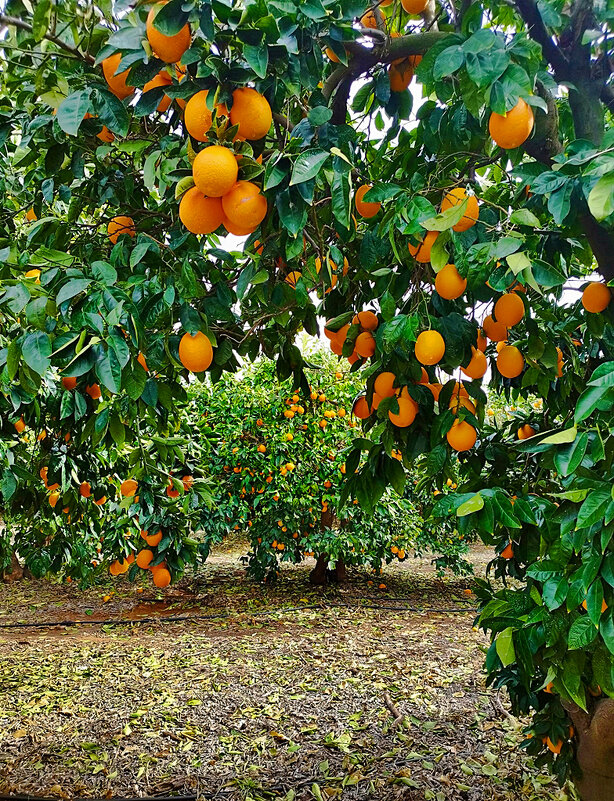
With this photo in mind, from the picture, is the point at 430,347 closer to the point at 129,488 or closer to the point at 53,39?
the point at 53,39

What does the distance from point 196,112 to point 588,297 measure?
1.05 m

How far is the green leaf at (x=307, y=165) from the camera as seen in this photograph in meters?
0.97

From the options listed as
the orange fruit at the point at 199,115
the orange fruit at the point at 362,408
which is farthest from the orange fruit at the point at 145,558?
the orange fruit at the point at 199,115

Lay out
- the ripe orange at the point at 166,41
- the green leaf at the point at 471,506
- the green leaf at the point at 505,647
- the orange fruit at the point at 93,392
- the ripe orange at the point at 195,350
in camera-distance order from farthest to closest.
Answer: the orange fruit at the point at 93,392 < the ripe orange at the point at 195,350 < the green leaf at the point at 471,506 < the green leaf at the point at 505,647 < the ripe orange at the point at 166,41

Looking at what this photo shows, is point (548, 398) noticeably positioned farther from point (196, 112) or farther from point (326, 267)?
point (196, 112)

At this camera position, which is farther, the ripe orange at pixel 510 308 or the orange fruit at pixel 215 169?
the ripe orange at pixel 510 308

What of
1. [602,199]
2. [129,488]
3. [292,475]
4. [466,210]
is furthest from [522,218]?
[292,475]

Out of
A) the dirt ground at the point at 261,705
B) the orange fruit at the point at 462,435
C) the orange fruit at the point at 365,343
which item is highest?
the orange fruit at the point at 365,343

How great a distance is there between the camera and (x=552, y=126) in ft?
4.60

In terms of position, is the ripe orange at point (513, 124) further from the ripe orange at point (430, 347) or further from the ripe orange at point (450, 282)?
the ripe orange at point (430, 347)

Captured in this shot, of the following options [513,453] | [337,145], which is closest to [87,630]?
[513,453]

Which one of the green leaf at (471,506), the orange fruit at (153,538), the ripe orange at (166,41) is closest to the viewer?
the ripe orange at (166,41)

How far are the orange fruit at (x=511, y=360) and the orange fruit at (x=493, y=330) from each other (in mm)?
129

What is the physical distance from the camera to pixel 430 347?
1500mm
